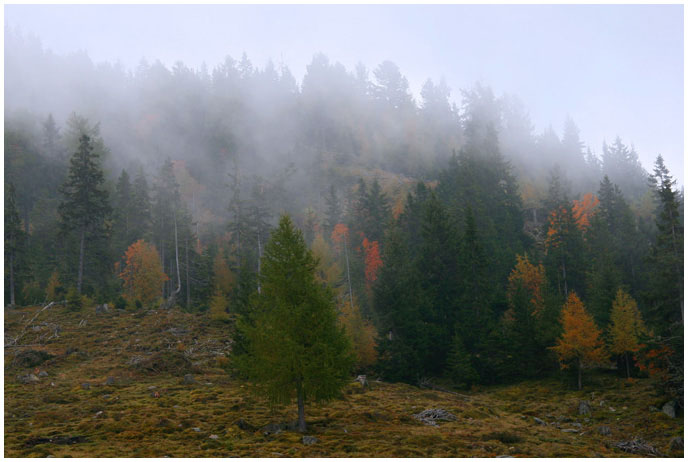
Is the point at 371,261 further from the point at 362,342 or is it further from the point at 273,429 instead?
the point at 273,429

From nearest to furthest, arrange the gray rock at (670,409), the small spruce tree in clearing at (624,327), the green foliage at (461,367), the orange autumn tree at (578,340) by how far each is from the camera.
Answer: the gray rock at (670,409) → the orange autumn tree at (578,340) → the small spruce tree in clearing at (624,327) → the green foliage at (461,367)

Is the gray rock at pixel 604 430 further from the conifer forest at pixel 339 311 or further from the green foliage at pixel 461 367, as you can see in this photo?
the green foliage at pixel 461 367

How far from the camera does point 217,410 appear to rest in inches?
973

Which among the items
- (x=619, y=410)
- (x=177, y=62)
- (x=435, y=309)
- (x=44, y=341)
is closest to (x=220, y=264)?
(x=44, y=341)

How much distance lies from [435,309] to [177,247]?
3630 centimetres

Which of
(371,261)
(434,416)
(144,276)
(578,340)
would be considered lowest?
(434,416)

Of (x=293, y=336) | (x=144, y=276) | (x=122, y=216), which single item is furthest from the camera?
(x=122, y=216)

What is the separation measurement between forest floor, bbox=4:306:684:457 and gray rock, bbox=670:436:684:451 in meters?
0.27

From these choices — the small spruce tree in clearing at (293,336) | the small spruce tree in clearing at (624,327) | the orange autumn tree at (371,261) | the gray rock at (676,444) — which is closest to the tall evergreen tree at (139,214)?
the orange autumn tree at (371,261)

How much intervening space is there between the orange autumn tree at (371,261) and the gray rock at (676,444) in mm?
40544

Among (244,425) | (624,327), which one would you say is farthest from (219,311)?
(624,327)

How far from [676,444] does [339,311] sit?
856 inches

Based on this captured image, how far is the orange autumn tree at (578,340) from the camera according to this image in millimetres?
37781

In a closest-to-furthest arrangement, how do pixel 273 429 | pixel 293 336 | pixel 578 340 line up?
pixel 293 336, pixel 273 429, pixel 578 340
